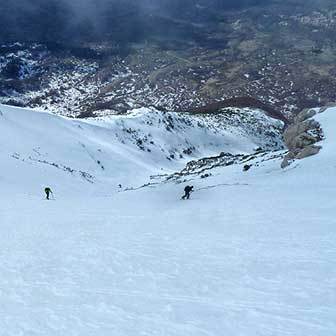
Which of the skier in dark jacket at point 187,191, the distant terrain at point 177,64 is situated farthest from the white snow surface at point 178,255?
the distant terrain at point 177,64

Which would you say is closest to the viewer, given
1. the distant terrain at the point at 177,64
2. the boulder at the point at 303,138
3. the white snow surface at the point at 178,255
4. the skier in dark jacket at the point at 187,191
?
the white snow surface at the point at 178,255

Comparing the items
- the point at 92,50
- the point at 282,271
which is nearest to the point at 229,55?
the point at 92,50

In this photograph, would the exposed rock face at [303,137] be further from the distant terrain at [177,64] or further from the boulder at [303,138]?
the distant terrain at [177,64]

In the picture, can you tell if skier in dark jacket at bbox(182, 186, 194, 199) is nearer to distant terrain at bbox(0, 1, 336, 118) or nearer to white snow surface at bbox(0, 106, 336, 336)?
white snow surface at bbox(0, 106, 336, 336)

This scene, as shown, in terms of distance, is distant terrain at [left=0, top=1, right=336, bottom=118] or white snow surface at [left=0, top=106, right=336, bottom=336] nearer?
white snow surface at [left=0, top=106, right=336, bottom=336]

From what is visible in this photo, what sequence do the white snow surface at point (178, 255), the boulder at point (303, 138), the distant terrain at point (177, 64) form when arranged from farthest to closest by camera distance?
the distant terrain at point (177, 64) → the boulder at point (303, 138) → the white snow surface at point (178, 255)

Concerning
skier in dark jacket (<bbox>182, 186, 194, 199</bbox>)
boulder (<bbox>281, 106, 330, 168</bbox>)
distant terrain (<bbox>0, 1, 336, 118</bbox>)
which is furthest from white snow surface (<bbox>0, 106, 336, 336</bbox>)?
distant terrain (<bbox>0, 1, 336, 118</bbox>)

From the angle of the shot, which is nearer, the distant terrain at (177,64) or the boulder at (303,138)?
the boulder at (303,138)
